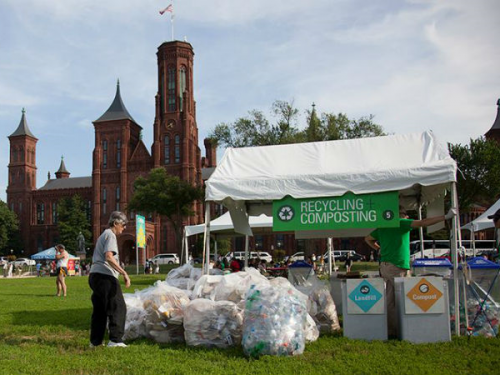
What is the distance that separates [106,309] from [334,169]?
4044mm

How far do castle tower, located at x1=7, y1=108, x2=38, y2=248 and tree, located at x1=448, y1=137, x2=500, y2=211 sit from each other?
241ft

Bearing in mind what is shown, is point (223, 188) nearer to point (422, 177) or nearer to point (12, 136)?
point (422, 177)

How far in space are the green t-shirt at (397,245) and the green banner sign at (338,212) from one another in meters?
0.18

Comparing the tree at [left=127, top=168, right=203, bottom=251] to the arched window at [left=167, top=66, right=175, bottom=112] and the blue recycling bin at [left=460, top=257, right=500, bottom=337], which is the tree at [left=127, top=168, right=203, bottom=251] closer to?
the arched window at [left=167, top=66, right=175, bottom=112]

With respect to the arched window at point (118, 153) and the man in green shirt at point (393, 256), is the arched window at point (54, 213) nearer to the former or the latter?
the arched window at point (118, 153)

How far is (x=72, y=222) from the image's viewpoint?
2975 inches

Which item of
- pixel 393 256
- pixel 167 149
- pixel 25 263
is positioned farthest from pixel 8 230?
pixel 393 256

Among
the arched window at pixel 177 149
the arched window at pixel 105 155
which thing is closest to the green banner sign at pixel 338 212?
the arched window at pixel 177 149

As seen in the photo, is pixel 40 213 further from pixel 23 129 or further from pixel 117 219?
pixel 117 219

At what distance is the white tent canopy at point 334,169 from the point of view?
7.42 m

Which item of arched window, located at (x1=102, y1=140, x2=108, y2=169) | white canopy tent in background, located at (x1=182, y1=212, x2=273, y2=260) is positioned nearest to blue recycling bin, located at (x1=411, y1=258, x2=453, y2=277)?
white canopy tent in background, located at (x1=182, y1=212, x2=273, y2=260)

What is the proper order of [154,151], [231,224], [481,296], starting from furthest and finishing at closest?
[154,151]
[231,224]
[481,296]

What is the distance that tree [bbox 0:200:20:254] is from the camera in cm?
7912

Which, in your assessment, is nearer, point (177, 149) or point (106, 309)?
point (106, 309)
